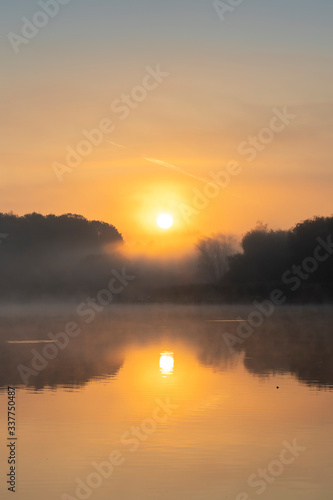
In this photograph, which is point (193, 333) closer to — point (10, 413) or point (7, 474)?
point (10, 413)

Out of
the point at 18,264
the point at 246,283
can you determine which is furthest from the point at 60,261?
the point at 246,283

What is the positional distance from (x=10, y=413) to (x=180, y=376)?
319 inches

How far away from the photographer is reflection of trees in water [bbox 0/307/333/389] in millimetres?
26312

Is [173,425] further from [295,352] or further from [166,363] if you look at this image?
[295,352]

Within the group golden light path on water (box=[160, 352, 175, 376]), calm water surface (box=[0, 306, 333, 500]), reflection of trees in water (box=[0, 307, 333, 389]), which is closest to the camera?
calm water surface (box=[0, 306, 333, 500])

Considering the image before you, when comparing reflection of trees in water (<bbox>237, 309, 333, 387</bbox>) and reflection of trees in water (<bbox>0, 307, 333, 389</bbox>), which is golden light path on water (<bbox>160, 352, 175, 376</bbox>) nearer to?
reflection of trees in water (<bbox>0, 307, 333, 389</bbox>)

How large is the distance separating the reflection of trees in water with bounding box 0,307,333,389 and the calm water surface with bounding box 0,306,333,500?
112mm

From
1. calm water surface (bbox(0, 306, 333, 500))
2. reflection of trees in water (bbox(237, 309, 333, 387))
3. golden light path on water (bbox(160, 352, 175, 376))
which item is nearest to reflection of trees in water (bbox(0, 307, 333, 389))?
reflection of trees in water (bbox(237, 309, 333, 387))

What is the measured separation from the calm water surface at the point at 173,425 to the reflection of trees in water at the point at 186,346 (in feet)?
0.37

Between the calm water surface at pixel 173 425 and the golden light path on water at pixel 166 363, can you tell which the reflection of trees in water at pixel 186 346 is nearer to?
the calm water surface at pixel 173 425

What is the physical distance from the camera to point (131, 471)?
13742mm

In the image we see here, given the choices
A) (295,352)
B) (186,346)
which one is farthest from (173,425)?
(186,346)

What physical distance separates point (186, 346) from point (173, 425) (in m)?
18.9

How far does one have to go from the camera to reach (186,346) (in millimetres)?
36406
